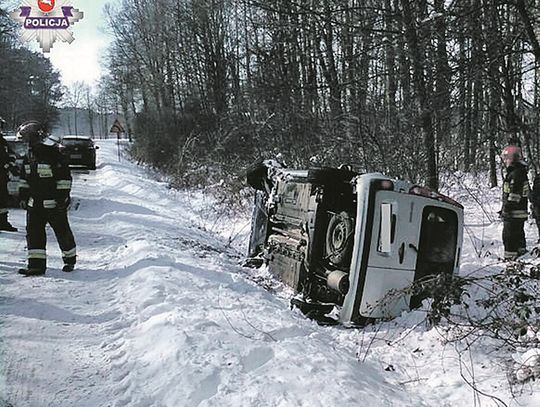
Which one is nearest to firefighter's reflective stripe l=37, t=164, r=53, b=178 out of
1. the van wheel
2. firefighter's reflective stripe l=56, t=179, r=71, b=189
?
firefighter's reflective stripe l=56, t=179, r=71, b=189

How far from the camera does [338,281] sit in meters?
5.27

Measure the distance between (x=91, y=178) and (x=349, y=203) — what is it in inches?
663

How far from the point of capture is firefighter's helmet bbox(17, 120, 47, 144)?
6293mm

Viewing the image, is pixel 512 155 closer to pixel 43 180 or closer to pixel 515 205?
pixel 515 205

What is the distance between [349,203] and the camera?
580 centimetres

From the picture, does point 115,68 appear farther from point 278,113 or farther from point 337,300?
point 337,300

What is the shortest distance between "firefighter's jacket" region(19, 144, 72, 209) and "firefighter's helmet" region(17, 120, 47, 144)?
9cm

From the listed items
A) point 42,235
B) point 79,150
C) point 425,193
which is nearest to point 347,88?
point 425,193

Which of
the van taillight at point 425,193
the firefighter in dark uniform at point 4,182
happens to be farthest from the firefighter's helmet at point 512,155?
the firefighter in dark uniform at point 4,182

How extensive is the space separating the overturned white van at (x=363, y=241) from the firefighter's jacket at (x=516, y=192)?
2.24 meters

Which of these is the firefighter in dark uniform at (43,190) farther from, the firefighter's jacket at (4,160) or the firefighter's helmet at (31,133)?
the firefighter's jacket at (4,160)

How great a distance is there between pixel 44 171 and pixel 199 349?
362 centimetres

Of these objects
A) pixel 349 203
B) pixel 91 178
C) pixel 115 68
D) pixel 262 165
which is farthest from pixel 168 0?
pixel 349 203

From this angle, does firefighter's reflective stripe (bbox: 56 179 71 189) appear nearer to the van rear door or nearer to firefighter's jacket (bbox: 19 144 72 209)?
→ firefighter's jacket (bbox: 19 144 72 209)
